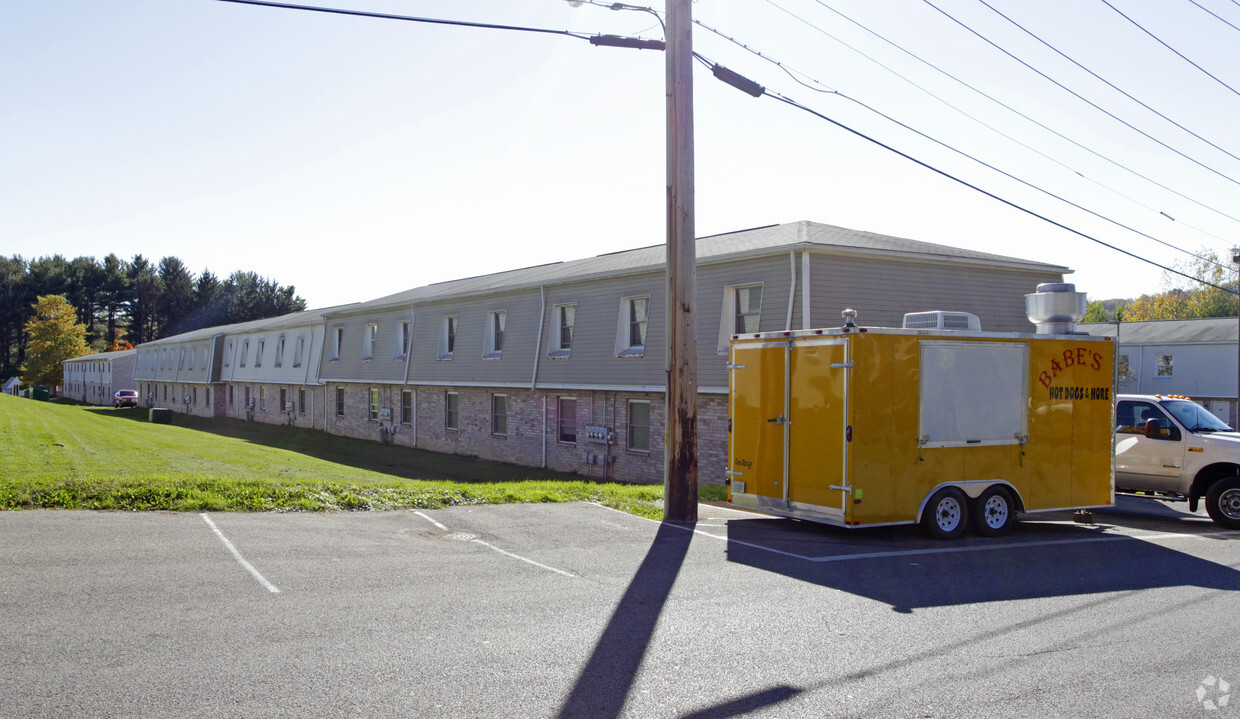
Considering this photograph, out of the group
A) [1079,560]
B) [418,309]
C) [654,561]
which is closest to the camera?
[654,561]

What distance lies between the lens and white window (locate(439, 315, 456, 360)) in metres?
30.6

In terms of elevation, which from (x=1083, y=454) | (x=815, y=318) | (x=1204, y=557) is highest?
(x=815, y=318)

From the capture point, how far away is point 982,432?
1106 centimetres

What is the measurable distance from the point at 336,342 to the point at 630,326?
2086 centimetres

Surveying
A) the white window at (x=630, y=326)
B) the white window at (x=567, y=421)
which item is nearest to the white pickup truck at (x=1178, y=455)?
A: the white window at (x=630, y=326)

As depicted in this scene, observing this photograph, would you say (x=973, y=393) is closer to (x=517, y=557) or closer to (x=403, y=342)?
(x=517, y=557)

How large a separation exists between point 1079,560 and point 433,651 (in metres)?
7.51

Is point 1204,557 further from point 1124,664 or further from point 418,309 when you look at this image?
point 418,309

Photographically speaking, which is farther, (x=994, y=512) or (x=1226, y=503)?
(x=1226, y=503)

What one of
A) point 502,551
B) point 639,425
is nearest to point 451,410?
point 639,425

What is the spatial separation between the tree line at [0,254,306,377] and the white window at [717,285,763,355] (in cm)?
8991

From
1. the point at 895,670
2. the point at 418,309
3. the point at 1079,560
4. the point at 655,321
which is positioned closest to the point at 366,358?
the point at 418,309

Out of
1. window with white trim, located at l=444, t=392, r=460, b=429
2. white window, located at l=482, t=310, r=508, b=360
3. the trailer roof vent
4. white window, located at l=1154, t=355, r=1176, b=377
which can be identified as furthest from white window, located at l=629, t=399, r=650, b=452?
white window, located at l=1154, t=355, r=1176, b=377

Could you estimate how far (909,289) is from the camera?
19312mm
